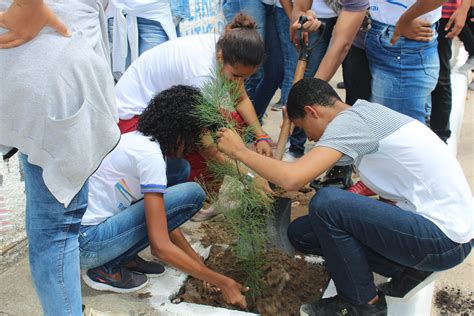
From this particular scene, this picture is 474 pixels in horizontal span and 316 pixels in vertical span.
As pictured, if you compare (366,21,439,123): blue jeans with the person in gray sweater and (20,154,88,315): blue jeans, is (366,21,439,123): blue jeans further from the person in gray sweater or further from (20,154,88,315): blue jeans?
(20,154,88,315): blue jeans

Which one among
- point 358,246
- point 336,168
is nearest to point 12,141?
point 358,246

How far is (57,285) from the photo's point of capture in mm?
1719

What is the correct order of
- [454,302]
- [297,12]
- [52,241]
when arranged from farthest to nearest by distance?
[297,12] → [454,302] → [52,241]

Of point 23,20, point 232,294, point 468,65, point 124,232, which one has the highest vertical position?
point 23,20

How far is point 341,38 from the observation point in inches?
121

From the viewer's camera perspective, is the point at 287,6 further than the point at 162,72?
Yes

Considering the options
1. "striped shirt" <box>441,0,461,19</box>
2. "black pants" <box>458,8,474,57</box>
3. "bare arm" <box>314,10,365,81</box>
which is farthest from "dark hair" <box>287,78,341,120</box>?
"black pants" <box>458,8,474,57</box>

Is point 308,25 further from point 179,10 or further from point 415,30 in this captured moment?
point 179,10

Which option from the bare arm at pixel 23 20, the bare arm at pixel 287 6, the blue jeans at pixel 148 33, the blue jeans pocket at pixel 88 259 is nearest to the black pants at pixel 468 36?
the bare arm at pixel 287 6

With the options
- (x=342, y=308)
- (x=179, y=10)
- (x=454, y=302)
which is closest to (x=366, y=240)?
(x=342, y=308)

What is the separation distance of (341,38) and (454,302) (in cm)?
152

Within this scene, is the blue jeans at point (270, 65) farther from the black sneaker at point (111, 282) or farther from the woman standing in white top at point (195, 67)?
the black sneaker at point (111, 282)

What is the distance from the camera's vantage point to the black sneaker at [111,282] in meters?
2.36

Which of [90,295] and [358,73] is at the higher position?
[358,73]
